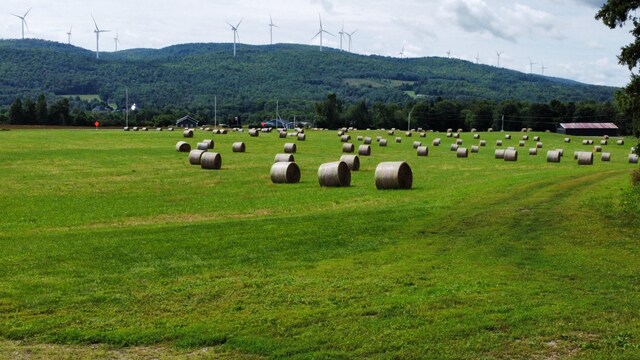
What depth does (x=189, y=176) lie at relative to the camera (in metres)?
47.9

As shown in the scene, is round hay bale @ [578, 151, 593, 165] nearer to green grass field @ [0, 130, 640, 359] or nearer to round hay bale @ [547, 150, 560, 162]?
round hay bale @ [547, 150, 560, 162]

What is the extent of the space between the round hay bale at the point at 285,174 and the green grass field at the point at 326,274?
21.0 ft

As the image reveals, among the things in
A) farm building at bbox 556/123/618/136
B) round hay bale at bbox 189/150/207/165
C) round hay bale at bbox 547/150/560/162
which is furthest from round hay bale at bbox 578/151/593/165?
farm building at bbox 556/123/618/136

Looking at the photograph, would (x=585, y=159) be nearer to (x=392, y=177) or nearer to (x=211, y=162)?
(x=211, y=162)

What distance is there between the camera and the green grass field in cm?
1295

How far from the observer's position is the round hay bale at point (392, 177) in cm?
3803

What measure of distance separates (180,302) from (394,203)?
17416 mm

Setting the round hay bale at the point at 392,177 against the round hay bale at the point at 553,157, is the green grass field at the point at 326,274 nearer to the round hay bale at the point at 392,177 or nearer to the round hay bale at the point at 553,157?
the round hay bale at the point at 392,177

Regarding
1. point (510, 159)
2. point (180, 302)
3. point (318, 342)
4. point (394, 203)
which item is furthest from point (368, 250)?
point (510, 159)

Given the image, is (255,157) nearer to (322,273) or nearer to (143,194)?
(143,194)

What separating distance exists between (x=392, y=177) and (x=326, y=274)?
20.6 m

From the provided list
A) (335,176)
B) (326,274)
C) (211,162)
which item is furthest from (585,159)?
(326,274)

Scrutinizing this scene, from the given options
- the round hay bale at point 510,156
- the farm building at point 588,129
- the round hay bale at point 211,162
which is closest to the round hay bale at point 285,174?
the round hay bale at point 211,162

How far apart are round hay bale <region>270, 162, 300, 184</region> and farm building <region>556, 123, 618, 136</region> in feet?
447
